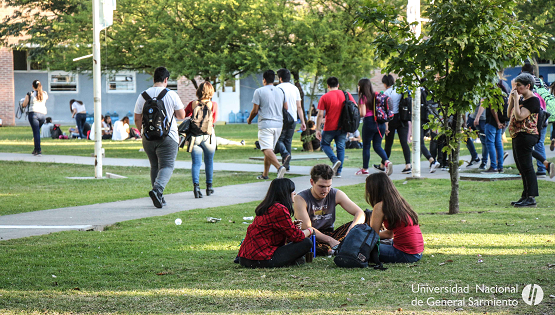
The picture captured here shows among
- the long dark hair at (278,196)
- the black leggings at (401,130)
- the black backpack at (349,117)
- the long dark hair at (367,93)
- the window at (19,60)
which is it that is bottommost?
the long dark hair at (278,196)

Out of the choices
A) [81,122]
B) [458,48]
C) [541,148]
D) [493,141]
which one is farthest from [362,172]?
[81,122]

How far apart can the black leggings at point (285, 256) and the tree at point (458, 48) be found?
3.11 m

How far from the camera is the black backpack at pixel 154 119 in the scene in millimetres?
8914

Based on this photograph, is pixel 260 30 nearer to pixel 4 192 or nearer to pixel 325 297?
pixel 4 192

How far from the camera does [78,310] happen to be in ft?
14.1

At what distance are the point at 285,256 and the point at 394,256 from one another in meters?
0.95

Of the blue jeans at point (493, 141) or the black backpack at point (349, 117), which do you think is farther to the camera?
the blue jeans at point (493, 141)

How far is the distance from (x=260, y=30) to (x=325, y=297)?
16641 millimetres

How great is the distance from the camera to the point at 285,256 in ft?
18.4

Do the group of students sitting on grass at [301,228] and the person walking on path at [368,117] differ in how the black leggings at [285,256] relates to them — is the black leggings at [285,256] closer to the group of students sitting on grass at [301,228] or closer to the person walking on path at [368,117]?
the group of students sitting on grass at [301,228]

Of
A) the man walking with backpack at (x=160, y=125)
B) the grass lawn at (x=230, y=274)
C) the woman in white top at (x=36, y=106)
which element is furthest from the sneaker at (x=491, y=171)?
the woman in white top at (x=36, y=106)

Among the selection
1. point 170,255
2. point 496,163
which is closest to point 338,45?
point 496,163

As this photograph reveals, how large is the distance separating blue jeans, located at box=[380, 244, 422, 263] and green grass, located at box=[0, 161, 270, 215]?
17.6 feet

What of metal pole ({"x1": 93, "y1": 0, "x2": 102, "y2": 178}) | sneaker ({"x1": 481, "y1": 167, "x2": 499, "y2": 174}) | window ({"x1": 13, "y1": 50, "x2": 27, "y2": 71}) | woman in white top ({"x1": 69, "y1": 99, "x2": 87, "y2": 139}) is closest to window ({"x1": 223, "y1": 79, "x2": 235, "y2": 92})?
woman in white top ({"x1": 69, "y1": 99, "x2": 87, "y2": 139})
